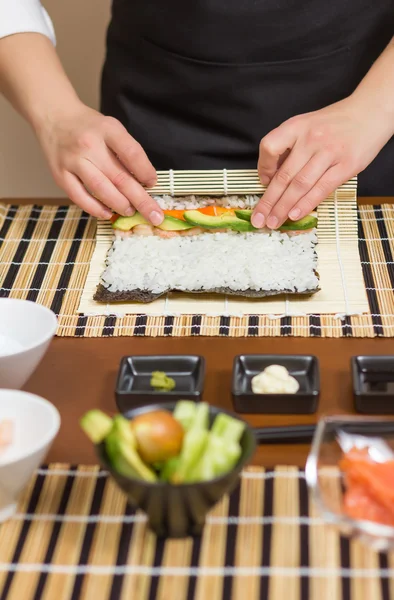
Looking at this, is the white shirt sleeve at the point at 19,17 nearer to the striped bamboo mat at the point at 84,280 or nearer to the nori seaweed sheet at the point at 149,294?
the striped bamboo mat at the point at 84,280

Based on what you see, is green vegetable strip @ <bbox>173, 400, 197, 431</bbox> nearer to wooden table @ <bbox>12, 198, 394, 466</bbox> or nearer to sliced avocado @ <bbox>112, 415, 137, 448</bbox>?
sliced avocado @ <bbox>112, 415, 137, 448</bbox>

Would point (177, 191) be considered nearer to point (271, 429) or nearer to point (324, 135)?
point (324, 135)

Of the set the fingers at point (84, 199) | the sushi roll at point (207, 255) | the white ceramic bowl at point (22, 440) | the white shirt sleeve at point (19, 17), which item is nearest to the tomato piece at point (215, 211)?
the sushi roll at point (207, 255)

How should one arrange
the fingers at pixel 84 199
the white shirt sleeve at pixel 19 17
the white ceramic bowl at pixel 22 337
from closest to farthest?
the white ceramic bowl at pixel 22 337 < the fingers at pixel 84 199 < the white shirt sleeve at pixel 19 17

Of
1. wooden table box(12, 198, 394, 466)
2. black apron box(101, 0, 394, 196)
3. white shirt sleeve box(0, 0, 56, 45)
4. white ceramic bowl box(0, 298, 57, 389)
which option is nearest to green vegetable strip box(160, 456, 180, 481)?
wooden table box(12, 198, 394, 466)

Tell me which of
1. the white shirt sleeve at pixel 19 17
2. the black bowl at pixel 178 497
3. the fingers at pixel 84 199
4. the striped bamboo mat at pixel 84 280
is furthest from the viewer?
the white shirt sleeve at pixel 19 17

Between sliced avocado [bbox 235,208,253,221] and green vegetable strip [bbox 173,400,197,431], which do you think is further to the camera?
sliced avocado [bbox 235,208,253,221]
